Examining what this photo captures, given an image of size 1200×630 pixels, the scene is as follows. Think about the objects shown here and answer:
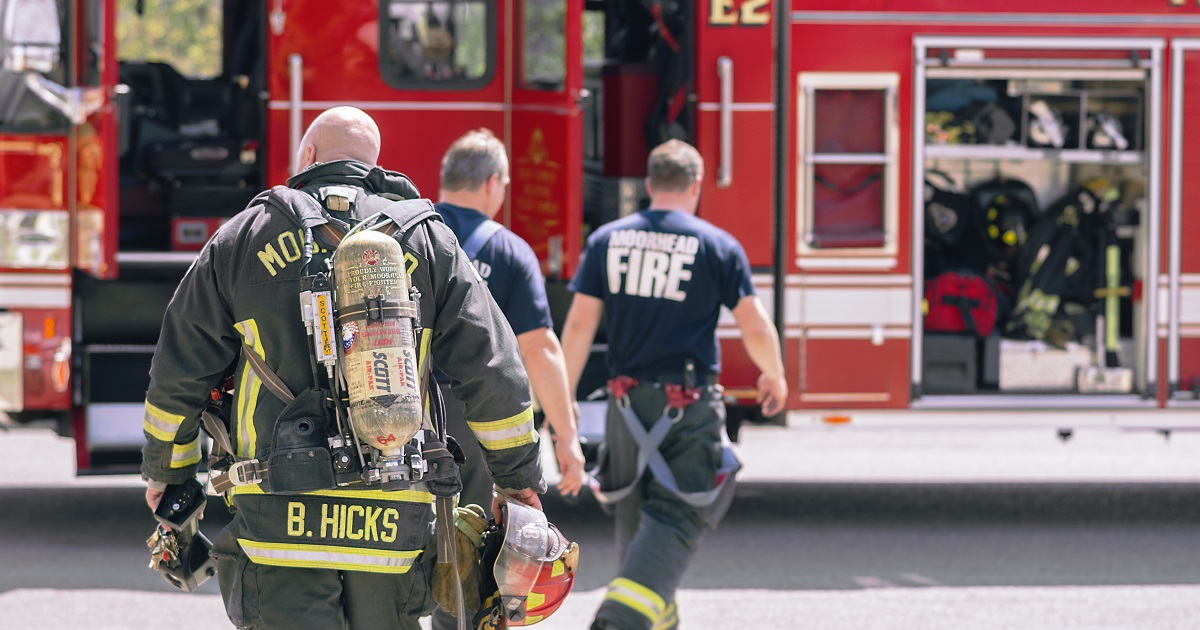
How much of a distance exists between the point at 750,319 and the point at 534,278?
97 centimetres

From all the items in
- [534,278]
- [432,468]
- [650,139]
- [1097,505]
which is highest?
[650,139]

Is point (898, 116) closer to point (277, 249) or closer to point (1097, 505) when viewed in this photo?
point (1097, 505)

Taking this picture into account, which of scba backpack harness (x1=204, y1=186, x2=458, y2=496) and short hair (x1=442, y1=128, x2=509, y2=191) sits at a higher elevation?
short hair (x1=442, y1=128, x2=509, y2=191)

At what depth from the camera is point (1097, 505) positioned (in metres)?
8.88

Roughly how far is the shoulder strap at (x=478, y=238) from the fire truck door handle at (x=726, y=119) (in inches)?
100

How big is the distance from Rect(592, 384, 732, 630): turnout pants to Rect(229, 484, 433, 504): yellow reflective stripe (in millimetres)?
1765

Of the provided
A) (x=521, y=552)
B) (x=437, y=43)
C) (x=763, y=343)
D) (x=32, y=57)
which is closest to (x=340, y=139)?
(x=521, y=552)

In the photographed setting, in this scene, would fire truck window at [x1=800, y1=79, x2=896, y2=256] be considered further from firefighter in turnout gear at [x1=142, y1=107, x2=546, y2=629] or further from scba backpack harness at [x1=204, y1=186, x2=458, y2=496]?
scba backpack harness at [x1=204, y1=186, x2=458, y2=496]

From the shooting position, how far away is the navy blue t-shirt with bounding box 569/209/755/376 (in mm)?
5586

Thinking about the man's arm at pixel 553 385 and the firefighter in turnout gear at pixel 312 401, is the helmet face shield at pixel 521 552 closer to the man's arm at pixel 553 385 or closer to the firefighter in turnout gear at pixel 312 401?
the firefighter in turnout gear at pixel 312 401

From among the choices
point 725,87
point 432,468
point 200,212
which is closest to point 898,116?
point 725,87

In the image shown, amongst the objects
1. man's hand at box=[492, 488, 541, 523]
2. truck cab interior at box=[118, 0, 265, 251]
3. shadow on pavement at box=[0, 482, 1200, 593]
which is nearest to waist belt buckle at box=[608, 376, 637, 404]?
shadow on pavement at box=[0, 482, 1200, 593]

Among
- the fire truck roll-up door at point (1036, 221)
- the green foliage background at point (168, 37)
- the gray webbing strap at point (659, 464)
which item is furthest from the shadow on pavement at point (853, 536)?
the green foliage background at point (168, 37)

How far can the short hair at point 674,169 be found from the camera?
18.8 feet
